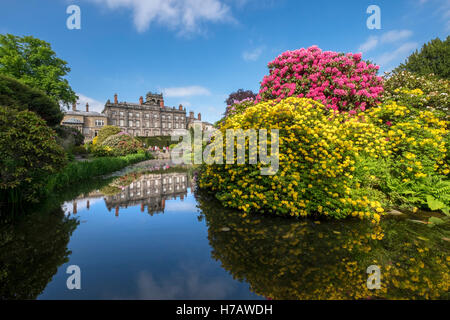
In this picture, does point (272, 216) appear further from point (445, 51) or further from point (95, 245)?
point (445, 51)

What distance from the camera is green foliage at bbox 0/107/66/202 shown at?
4.40 m

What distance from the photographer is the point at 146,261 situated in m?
2.59

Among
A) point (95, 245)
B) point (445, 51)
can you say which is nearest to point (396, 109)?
point (95, 245)

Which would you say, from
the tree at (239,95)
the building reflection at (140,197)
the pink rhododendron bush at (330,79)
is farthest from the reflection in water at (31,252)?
the tree at (239,95)

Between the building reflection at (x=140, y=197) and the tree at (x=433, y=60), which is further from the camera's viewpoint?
the tree at (x=433, y=60)

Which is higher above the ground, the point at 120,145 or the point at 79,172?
the point at 120,145

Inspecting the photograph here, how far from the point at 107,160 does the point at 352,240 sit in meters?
12.6

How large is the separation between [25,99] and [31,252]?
14523mm

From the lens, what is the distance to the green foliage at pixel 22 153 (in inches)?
173

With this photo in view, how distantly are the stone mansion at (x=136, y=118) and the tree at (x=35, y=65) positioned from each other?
2735 cm

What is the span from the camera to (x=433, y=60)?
2214 centimetres

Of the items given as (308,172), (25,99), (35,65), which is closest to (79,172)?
(25,99)

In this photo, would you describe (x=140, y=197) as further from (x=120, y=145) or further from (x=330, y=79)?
(x=120, y=145)

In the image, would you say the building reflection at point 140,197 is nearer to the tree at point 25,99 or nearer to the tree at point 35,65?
the tree at point 25,99
